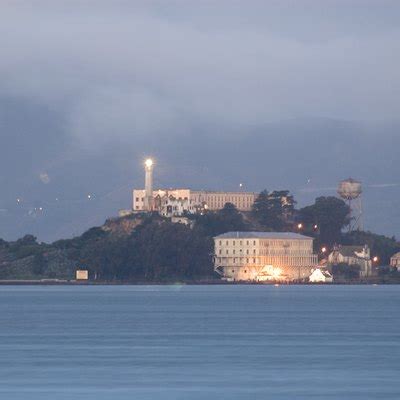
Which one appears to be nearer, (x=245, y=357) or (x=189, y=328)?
(x=245, y=357)

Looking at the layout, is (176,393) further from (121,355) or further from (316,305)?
(316,305)

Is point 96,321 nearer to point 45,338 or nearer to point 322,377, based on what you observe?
point 45,338

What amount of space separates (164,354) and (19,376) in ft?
38.9

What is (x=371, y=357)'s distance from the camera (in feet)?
226

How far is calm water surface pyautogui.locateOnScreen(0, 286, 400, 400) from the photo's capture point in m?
55.8

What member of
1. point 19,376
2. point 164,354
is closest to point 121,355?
point 164,354

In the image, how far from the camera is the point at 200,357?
6906 centimetres

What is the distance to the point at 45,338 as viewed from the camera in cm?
8356

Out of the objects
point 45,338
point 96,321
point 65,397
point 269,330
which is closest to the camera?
point 65,397

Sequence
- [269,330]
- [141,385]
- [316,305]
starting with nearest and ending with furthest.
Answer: [141,385]
[269,330]
[316,305]

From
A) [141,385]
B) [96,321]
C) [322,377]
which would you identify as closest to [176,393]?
[141,385]

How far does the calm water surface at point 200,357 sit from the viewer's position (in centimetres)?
5584

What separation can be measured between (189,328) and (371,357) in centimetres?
2610

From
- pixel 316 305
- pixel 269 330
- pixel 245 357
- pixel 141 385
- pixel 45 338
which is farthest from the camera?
pixel 316 305
